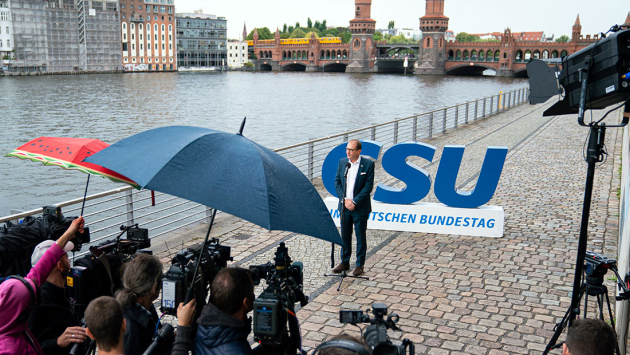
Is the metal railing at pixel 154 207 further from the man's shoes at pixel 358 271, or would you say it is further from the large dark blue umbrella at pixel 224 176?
the man's shoes at pixel 358 271

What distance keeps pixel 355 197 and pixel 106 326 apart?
417 cm

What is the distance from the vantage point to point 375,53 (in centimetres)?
12362

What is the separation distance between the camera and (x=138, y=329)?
3.15 meters

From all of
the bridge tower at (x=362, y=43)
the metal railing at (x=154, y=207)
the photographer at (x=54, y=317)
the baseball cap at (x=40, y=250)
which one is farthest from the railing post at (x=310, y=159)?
the bridge tower at (x=362, y=43)

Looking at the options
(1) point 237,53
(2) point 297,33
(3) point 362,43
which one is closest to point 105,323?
(3) point 362,43

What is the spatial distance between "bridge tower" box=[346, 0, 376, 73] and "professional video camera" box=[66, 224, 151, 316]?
120 m

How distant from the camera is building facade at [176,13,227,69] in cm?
13038

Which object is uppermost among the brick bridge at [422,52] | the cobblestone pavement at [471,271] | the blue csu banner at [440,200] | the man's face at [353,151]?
the brick bridge at [422,52]

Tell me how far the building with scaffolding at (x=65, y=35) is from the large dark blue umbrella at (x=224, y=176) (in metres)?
99.0

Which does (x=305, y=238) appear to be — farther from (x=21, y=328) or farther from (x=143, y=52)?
(x=143, y=52)

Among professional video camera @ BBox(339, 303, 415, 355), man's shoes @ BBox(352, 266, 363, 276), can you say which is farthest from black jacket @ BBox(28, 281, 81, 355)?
man's shoes @ BBox(352, 266, 363, 276)

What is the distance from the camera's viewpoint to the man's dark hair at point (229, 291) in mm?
2910

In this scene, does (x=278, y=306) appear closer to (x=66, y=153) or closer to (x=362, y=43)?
(x=66, y=153)

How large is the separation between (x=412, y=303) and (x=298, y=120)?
1366 inches
